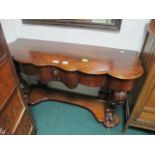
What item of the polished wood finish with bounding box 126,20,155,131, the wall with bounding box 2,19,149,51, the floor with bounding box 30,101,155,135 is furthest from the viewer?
the floor with bounding box 30,101,155,135

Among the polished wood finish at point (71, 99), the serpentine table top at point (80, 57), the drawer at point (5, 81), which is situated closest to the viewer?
the drawer at point (5, 81)

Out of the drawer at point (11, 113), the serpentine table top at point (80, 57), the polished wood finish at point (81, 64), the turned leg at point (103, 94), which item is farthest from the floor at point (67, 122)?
the serpentine table top at point (80, 57)

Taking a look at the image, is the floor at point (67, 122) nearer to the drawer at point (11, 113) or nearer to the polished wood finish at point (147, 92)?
the polished wood finish at point (147, 92)

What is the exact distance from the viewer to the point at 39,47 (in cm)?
151

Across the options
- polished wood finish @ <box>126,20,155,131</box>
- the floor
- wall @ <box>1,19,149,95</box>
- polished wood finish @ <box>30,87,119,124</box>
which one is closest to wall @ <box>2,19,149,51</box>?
wall @ <box>1,19,149,95</box>

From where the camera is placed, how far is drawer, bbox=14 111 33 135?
1.17m

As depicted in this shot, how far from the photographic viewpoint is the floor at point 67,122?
1592 mm

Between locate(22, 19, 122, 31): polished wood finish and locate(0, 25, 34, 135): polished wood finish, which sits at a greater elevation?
locate(22, 19, 122, 31): polished wood finish

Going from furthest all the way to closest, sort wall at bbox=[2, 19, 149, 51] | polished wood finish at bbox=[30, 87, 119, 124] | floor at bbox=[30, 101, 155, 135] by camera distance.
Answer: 1. polished wood finish at bbox=[30, 87, 119, 124]
2. floor at bbox=[30, 101, 155, 135]
3. wall at bbox=[2, 19, 149, 51]

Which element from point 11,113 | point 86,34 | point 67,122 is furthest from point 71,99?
point 11,113

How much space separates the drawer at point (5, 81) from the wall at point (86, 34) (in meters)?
0.75

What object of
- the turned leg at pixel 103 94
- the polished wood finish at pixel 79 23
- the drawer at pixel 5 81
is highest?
the polished wood finish at pixel 79 23

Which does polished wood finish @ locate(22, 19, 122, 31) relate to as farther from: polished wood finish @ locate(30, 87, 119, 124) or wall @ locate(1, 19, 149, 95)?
polished wood finish @ locate(30, 87, 119, 124)

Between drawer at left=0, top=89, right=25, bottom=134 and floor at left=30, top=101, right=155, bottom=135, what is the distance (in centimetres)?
55
